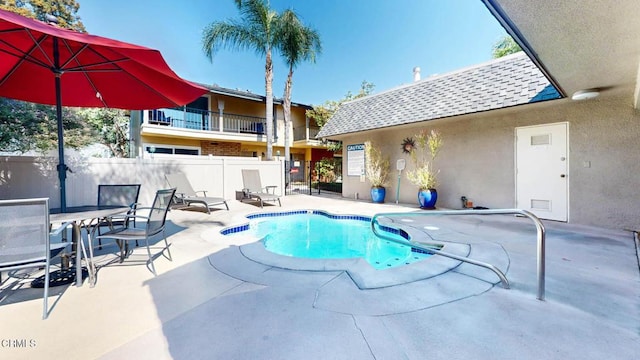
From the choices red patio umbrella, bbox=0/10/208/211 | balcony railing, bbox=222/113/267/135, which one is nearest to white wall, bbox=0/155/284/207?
red patio umbrella, bbox=0/10/208/211

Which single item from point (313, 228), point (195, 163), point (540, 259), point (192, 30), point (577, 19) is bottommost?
point (313, 228)

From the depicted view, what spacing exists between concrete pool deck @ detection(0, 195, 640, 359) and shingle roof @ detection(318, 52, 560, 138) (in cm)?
428

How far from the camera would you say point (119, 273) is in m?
3.24

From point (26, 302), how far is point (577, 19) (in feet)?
21.2

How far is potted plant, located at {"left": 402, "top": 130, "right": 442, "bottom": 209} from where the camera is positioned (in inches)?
314

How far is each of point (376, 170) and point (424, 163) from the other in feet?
5.77

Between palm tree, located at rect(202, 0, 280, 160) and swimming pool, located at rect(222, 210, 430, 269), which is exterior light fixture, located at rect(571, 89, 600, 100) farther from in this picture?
palm tree, located at rect(202, 0, 280, 160)

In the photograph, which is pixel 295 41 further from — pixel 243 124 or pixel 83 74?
pixel 83 74

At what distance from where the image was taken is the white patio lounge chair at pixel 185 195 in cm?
739

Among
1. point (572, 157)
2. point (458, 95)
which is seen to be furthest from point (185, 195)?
point (572, 157)

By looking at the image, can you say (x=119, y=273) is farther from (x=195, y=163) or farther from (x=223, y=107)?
(x=223, y=107)

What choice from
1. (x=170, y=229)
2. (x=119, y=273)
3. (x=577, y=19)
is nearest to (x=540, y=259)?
(x=577, y=19)

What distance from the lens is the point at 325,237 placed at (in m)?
6.05

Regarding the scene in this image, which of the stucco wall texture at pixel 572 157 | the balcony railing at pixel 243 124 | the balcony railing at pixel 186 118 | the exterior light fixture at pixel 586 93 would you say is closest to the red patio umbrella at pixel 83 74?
the exterior light fixture at pixel 586 93
